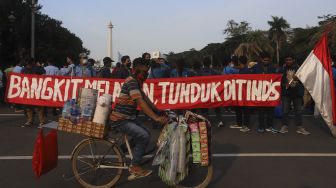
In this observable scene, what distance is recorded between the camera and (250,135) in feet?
35.7

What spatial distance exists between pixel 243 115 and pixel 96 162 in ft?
21.4

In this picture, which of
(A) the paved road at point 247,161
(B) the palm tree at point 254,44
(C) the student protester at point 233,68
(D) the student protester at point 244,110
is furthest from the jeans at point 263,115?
(B) the palm tree at point 254,44

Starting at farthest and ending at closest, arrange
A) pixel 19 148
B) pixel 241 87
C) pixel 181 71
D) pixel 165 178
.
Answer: pixel 181 71, pixel 241 87, pixel 19 148, pixel 165 178

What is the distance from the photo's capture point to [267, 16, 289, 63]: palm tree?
110562 mm

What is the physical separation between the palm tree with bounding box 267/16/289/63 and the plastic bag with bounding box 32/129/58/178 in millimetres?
106988

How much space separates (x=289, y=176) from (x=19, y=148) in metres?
5.15

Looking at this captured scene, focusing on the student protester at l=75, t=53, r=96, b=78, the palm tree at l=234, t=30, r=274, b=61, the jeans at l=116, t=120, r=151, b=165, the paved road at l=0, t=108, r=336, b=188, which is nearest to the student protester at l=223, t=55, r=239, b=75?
the paved road at l=0, t=108, r=336, b=188

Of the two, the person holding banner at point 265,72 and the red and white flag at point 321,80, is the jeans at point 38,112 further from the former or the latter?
the red and white flag at point 321,80

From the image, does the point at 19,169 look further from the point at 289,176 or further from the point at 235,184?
the point at 289,176

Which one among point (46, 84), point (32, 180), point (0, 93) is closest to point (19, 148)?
point (32, 180)

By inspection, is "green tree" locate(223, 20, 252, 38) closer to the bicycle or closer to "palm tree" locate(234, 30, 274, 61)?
"palm tree" locate(234, 30, 274, 61)

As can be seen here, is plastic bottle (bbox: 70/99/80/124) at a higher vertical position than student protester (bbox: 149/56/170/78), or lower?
lower

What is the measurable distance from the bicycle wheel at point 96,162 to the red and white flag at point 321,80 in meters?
5.87

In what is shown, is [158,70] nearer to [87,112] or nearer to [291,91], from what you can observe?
[291,91]
